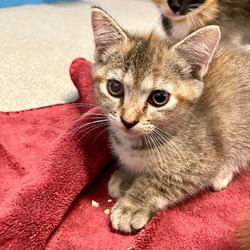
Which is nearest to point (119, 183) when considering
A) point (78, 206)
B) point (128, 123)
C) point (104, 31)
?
point (78, 206)

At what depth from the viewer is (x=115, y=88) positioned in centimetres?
114

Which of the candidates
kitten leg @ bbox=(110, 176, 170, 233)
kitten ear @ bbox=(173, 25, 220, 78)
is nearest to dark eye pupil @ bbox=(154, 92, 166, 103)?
kitten ear @ bbox=(173, 25, 220, 78)

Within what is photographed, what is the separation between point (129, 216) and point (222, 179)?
1.09ft

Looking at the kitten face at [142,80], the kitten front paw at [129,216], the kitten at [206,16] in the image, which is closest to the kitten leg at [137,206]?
the kitten front paw at [129,216]

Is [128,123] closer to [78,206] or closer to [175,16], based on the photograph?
[78,206]

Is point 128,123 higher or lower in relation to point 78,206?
higher

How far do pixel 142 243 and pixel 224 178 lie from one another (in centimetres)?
36

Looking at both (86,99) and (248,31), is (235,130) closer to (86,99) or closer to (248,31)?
(86,99)

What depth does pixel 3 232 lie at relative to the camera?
39.2 inches

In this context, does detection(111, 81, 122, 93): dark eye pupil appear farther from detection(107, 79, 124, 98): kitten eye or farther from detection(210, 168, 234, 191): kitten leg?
detection(210, 168, 234, 191): kitten leg

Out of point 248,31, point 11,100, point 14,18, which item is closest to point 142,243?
point 11,100

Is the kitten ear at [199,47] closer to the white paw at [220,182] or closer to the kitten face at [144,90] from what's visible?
the kitten face at [144,90]

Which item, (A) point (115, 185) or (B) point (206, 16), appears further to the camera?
(B) point (206, 16)

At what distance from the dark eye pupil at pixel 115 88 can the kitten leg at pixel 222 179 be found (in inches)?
14.7
